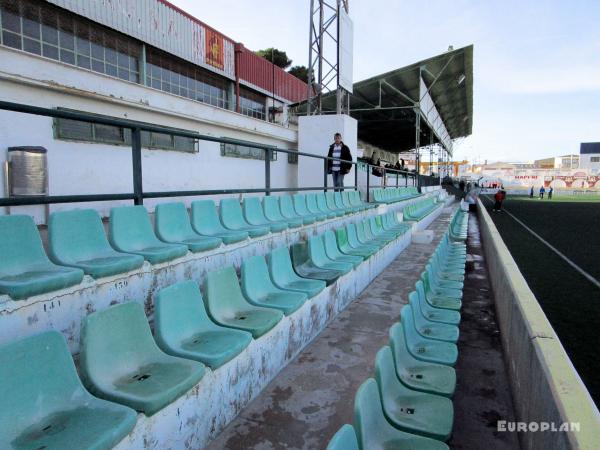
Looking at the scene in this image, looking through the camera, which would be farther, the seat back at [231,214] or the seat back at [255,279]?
the seat back at [231,214]

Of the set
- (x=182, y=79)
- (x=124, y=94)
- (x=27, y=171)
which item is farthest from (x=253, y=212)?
(x=182, y=79)

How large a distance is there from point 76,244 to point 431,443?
1.94 m

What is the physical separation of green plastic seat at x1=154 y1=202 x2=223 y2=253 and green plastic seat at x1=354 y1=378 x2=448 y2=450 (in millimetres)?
1630

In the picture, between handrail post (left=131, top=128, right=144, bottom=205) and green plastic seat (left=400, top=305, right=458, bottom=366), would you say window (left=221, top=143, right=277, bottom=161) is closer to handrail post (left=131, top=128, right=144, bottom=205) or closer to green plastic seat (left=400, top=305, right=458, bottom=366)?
handrail post (left=131, top=128, right=144, bottom=205)

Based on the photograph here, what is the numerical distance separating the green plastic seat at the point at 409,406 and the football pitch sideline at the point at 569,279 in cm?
139

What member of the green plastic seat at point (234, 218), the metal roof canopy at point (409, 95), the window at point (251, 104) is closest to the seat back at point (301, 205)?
the green plastic seat at point (234, 218)

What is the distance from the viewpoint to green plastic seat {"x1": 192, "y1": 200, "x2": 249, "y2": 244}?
3123mm

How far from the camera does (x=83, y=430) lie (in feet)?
3.54

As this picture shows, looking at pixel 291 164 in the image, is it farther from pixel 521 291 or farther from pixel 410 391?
pixel 410 391

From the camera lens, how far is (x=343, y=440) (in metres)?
0.97

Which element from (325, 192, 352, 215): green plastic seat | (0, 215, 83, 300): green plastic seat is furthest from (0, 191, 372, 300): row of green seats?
(325, 192, 352, 215): green plastic seat

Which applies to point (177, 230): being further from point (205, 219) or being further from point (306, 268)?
point (306, 268)

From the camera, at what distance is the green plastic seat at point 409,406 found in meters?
1.52

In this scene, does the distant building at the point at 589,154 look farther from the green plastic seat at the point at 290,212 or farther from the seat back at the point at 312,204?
the green plastic seat at the point at 290,212
